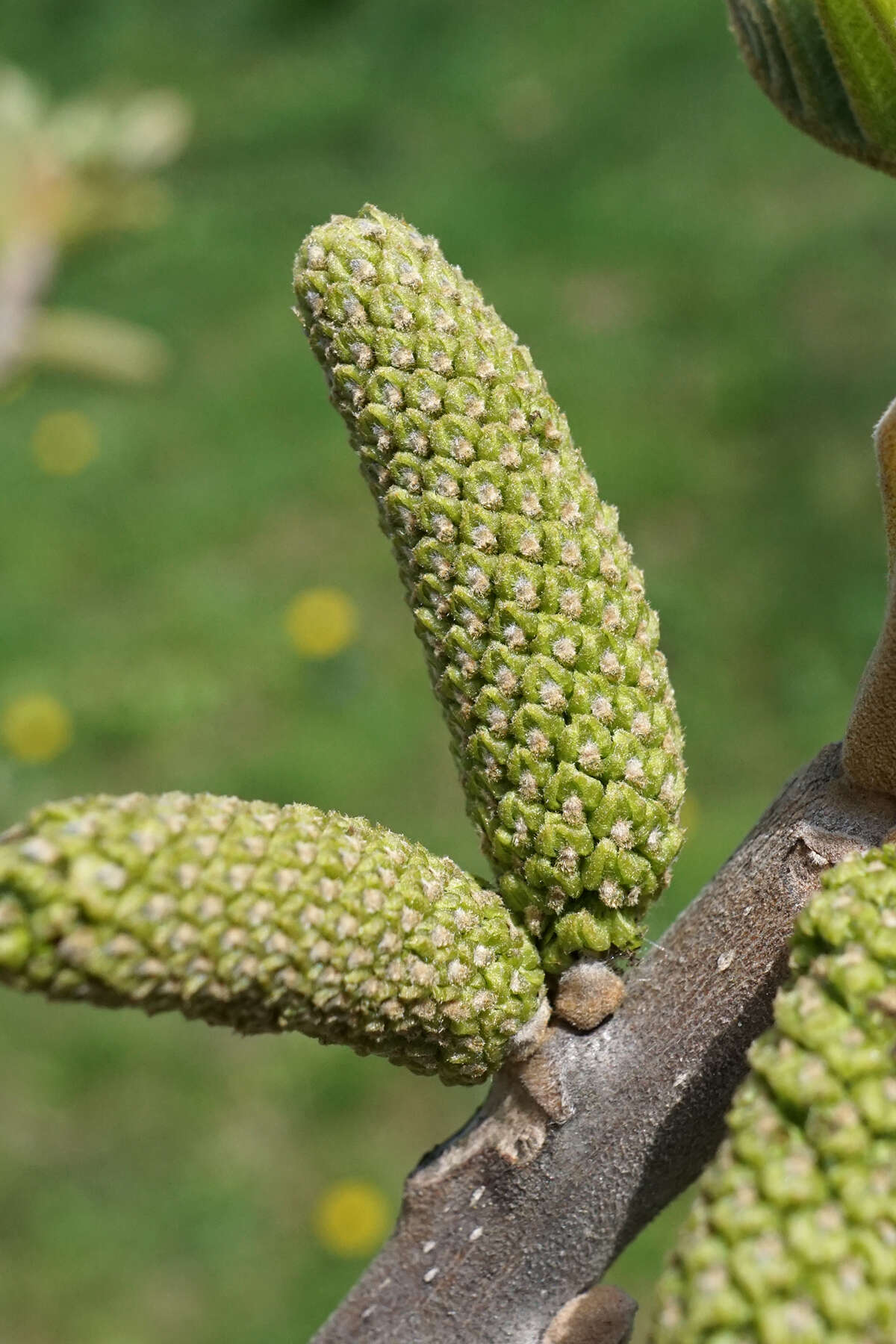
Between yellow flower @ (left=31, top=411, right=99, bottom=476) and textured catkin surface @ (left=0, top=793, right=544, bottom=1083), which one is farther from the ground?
yellow flower @ (left=31, top=411, right=99, bottom=476)

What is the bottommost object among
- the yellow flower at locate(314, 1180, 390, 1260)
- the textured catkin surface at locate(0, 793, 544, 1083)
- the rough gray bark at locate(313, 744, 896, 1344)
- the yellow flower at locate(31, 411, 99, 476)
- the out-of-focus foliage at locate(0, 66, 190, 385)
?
the yellow flower at locate(314, 1180, 390, 1260)

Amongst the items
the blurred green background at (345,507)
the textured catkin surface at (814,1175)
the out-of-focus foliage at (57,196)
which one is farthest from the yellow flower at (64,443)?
the textured catkin surface at (814,1175)

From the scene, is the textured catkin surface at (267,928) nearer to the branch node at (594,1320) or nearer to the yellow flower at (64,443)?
the branch node at (594,1320)

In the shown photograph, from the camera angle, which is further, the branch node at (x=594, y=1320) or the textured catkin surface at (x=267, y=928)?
the branch node at (x=594, y=1320)

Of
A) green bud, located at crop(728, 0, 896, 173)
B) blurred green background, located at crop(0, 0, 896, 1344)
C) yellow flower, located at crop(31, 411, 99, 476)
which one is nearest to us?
green bud, located at crop(728, 0, 896, 173)

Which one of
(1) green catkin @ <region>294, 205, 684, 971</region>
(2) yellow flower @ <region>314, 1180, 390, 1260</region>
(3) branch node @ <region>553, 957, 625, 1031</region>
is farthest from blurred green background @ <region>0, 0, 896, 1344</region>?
(3) branch node @ <region>553, 957, 625, 1031</region>

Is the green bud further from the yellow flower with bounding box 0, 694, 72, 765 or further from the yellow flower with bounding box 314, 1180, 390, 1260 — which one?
the yellow flower with bounding box 0, 694, 72, 765

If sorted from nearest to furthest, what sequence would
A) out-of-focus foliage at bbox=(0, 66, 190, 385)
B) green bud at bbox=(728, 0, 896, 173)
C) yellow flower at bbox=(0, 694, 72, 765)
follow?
green bud at bbox=(728, 0, 896, 173) < out-of-focus foliage at bbox=(0, 66, 190, 385) < yellow flower at bbox=(0, 694, 72, 765)

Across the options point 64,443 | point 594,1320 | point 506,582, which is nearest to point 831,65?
point 506,582
